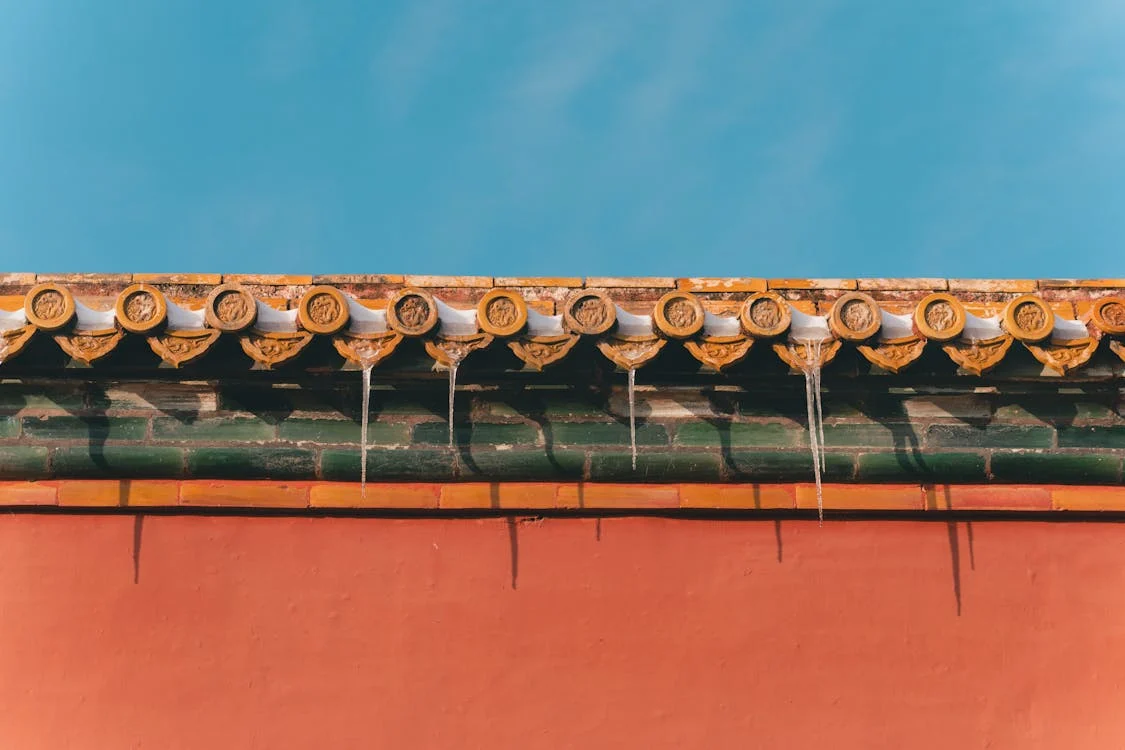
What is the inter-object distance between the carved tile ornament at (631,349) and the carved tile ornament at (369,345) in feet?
2.35

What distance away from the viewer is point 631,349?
13.6ft

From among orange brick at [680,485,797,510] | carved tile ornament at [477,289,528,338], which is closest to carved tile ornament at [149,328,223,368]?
carved tile ornament at [477,289,528,338]

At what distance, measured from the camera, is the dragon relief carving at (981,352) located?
163 inches

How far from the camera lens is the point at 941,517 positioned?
4395 mm

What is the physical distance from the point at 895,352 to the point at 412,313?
5.55 ft

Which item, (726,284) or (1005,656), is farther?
(726,284)

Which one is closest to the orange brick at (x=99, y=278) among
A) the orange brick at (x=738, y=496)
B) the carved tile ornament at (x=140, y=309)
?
the carved tile ornament at (x=140, y=309)

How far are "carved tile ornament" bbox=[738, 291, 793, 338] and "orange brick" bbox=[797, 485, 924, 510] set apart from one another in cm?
68

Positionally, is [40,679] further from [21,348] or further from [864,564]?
[864,564]

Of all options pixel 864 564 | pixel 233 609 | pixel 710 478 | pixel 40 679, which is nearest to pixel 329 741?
pixel 233 609

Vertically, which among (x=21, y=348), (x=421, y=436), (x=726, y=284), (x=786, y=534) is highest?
(x=726, y=284)

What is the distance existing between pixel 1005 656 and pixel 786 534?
0.86 metres

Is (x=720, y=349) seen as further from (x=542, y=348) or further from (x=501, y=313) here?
(x=501, y=313)

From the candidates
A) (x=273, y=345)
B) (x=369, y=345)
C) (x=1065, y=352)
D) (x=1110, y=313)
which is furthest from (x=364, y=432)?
(x=1110, y=313)
